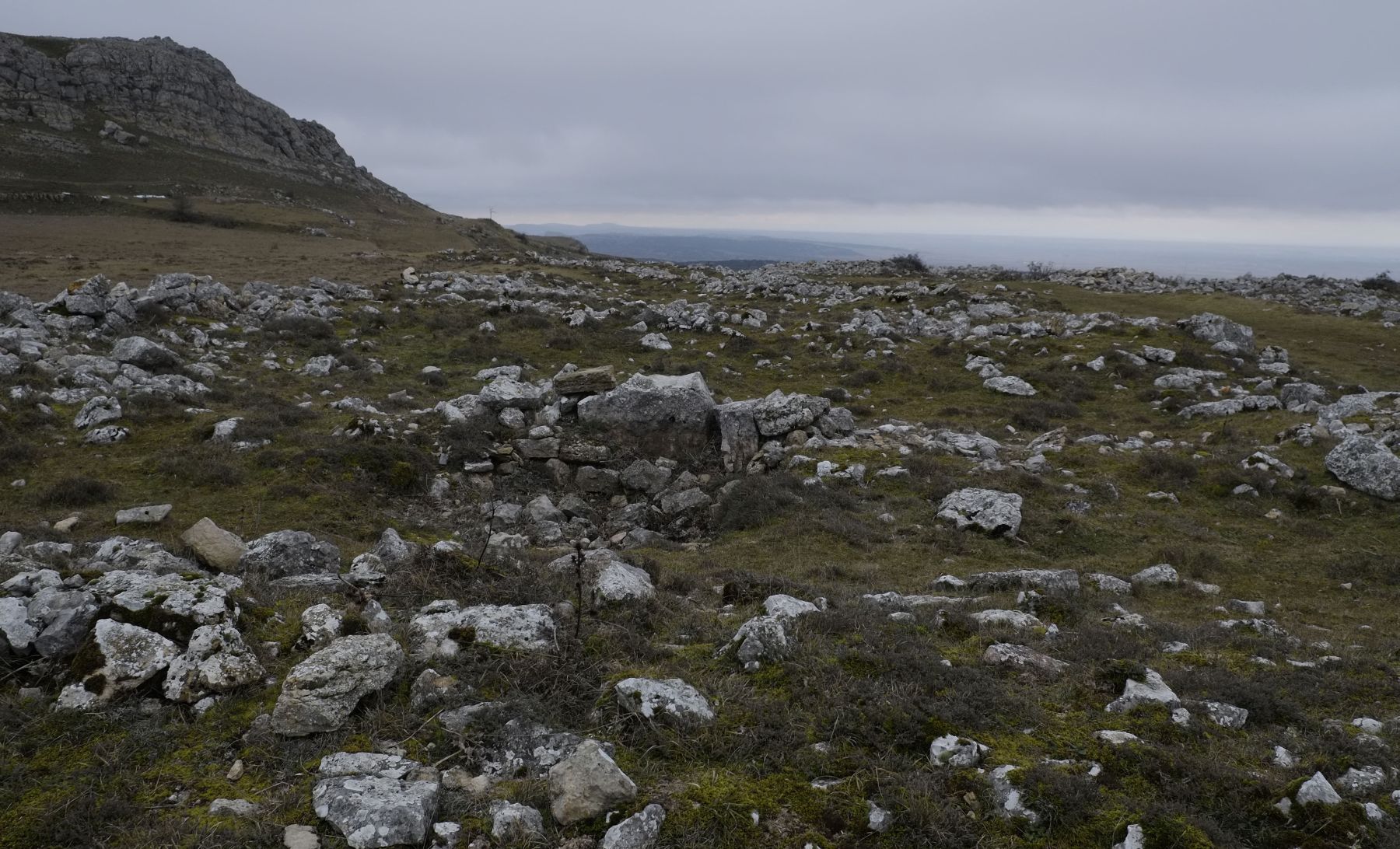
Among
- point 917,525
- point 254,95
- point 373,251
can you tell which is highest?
point 254,95

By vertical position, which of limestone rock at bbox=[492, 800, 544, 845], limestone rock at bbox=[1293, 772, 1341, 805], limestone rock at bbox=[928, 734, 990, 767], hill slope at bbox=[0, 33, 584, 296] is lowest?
limestone rock at bbox=[492, 800, 544, 845]

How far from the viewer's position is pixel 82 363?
1689 cm

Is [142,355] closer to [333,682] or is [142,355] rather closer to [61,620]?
[61,620]

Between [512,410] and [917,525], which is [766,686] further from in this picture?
[512,410]

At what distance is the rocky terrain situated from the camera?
4004mm

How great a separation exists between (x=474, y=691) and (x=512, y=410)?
11975mm

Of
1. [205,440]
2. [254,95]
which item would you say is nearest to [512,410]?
[205,440]

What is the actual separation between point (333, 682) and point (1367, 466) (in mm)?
16937

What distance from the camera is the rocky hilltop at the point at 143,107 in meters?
91.6

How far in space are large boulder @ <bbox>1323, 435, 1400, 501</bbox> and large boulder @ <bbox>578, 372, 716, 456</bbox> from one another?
1230cm

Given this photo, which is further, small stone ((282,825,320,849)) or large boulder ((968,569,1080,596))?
large boulder ((968,569,1080,596))

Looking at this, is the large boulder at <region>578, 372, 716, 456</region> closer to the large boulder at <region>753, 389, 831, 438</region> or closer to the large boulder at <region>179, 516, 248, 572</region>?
the large boulder at <region>753, 389, 831, 438</region>

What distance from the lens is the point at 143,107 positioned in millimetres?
108062

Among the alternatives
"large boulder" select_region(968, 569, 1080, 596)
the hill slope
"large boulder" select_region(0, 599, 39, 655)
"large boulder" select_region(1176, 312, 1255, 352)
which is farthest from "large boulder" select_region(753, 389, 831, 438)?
the hill slope
